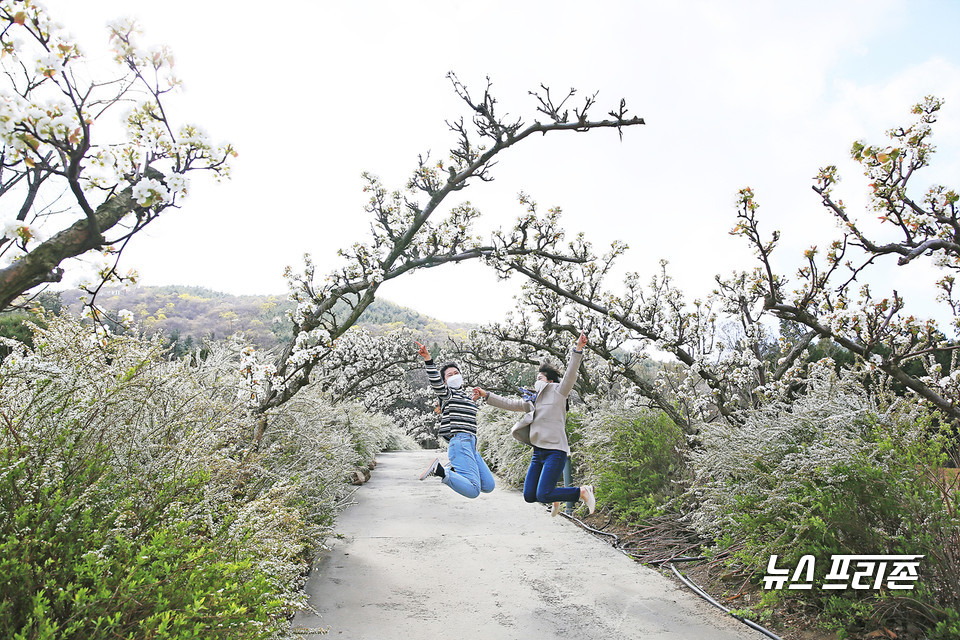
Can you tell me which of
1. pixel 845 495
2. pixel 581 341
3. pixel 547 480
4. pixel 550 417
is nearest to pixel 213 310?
pixel 550 417

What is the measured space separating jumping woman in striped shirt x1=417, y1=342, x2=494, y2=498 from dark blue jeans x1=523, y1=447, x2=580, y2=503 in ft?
1.32

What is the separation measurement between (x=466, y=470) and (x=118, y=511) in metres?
3.20

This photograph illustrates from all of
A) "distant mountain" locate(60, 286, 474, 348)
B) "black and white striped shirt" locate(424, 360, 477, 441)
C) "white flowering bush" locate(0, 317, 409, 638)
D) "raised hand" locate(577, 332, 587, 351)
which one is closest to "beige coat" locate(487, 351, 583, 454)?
"raised hand" locate(577, 332, 587, 351)

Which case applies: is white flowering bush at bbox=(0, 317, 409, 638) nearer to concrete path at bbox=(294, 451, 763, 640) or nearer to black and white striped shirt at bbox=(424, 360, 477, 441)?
concrete path at bbox=(294, 451, 763, 640)

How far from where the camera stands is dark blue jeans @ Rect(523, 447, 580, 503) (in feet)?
15.5

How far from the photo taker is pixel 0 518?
1997mm

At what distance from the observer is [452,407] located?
5324mm

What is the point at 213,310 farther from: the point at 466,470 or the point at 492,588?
the point at 492,588

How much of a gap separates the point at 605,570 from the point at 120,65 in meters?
5.31

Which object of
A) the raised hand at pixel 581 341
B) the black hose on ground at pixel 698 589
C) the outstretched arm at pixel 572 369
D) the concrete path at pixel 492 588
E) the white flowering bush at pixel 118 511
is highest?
the raised hand at pixel 581 341

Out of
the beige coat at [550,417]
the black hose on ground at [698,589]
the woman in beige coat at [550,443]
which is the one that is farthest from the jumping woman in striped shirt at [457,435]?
the black hose on ground at [698,589]

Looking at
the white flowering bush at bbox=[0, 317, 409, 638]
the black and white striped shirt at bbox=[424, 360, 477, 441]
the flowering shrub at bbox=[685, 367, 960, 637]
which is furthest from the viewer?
the black and white striped shirt at bbox=[424, 360, 477, 441]

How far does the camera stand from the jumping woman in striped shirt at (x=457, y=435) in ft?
16.2

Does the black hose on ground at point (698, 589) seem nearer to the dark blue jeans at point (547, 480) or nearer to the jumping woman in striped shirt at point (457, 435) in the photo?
the dark blue jeans at point (547, 480)
